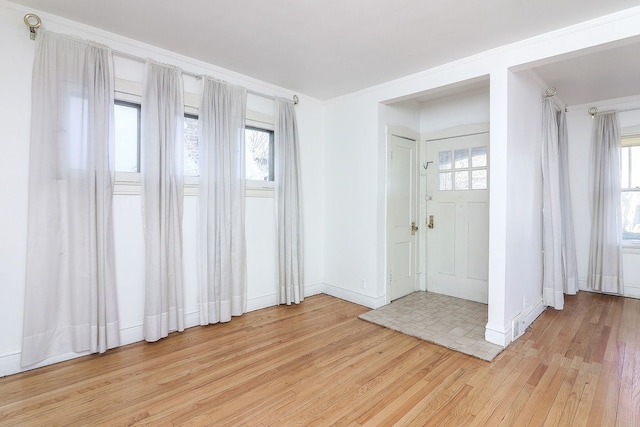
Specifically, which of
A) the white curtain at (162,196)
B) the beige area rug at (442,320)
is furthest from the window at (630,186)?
the white curtain at (162,196)

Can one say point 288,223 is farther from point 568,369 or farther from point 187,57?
point 568,369

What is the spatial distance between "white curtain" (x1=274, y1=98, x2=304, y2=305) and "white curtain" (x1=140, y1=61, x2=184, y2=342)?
4.09 feet

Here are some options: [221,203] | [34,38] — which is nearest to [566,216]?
[221,203]

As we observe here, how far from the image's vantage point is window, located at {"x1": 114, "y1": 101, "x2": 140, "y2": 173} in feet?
9.57

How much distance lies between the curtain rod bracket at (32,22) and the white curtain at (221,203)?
1354mm

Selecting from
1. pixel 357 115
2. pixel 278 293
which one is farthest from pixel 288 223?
pixel 357 115

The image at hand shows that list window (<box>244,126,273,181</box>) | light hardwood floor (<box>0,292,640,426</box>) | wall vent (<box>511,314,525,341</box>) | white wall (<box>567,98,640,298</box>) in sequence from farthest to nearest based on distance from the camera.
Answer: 1. white wall (<box>567,98,640,298</box>)
2. window (<box>244,126,273,181</box>)
3. wall vent (<box>511,314,525,341</box>)
4. light hardwood floor (<box>0,292,640,426</box>)

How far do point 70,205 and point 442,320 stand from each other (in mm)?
3825

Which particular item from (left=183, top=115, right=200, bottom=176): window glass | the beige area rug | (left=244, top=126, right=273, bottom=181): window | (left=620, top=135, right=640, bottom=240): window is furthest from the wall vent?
(left=183, top=115, right=200, bottom=176): window glass

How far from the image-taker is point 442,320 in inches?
139

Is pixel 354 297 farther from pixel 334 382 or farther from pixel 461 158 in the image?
pixel 461 158

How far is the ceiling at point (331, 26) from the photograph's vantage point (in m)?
2.34

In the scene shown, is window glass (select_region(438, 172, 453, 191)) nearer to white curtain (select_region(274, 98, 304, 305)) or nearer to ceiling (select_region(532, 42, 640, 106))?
ceiling (select_region(532, 42, 640, 106))

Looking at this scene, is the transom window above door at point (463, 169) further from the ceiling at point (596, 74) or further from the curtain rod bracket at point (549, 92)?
the ceiling at point (596, 74)
